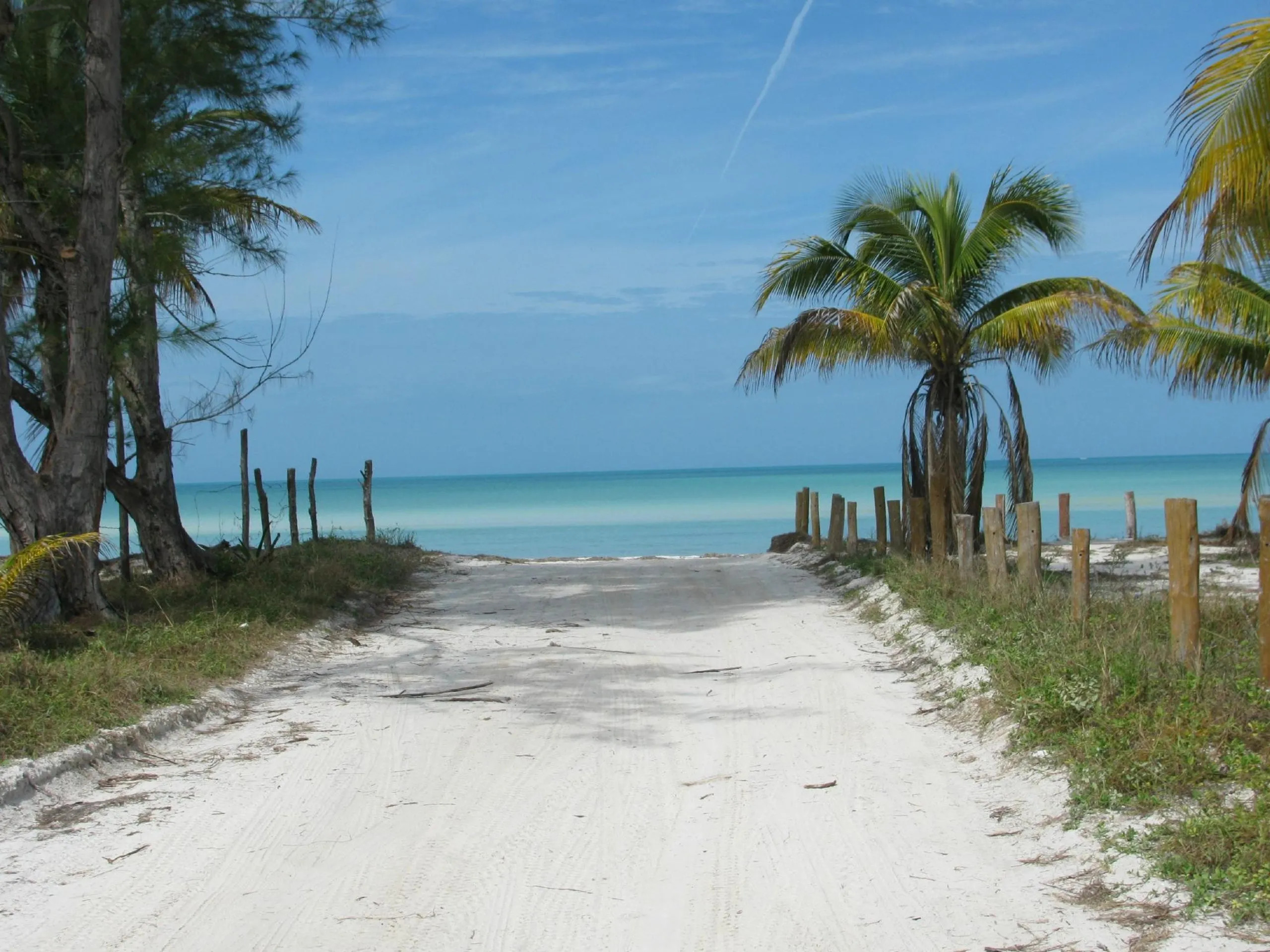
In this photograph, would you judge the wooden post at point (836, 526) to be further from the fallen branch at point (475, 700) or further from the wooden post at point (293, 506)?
the fallen branch at point (475, 700)

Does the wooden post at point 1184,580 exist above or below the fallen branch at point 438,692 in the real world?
above

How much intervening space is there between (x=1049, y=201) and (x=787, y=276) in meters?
3.48

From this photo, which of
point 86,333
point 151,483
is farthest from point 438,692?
point 151,483

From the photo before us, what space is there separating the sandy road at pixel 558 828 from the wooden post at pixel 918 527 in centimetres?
541

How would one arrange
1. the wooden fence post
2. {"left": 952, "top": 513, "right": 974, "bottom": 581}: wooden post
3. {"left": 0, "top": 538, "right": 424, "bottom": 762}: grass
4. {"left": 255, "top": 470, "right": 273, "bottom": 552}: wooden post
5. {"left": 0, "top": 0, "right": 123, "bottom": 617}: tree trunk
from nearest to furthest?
the wooden fence post → {"left": 0, "top": 538, "right": 424, "bottom": 762}: grass → {"left": 0, "top": 0, "right": 123, "bottom": 617}: tree trunk → {"left": 952, "top": 513, "right": 974, "bottom": 581}: wooden post → {"left": 255, "top": 470, "right": 273, "bottom": 552}: wooden post

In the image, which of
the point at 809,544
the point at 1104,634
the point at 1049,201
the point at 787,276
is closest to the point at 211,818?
the point at 1104,634

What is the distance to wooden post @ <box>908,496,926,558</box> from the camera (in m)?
14.4

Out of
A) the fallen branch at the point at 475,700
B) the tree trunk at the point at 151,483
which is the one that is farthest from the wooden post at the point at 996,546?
the tree trunk at the point at 151,483

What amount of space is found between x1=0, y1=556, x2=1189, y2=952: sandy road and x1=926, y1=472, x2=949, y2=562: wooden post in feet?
15.7

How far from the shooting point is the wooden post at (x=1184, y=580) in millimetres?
6551

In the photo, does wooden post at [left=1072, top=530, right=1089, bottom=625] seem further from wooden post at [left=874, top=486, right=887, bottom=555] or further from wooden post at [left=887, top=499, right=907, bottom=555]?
wooden post at [left=874, top=486, right=887, bottom=555]

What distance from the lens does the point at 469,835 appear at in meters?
5.32

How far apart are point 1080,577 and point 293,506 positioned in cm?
1490

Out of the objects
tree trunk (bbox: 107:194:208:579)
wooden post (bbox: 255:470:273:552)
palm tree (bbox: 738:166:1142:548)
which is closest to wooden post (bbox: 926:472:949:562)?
palm tree (bbox: 738:166:1142:548)
